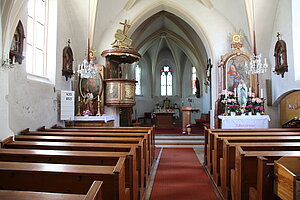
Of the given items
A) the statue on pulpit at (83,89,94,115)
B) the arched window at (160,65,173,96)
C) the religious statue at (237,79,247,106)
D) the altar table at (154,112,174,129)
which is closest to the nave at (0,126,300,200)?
the religious statue at (237,79,247,106)

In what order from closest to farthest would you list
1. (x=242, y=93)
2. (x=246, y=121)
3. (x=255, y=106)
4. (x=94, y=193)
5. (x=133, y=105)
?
(x=94, y=193), (x=246, y=121), (x=255, y=106), (x=242, y=93), (x=133, y=105)

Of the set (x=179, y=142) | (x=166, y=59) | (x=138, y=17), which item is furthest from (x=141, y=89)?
(x=179, y=142)

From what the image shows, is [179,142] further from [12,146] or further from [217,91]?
[12,146]

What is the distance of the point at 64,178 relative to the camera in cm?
196

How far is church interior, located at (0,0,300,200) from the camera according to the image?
2427 mm

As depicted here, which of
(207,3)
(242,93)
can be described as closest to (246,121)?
(242,93)

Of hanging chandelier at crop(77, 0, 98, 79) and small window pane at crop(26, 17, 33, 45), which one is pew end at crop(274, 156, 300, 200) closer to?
hanging chandelier at crop(77, 0, 98, 79)

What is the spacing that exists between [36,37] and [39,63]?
31.6 inches

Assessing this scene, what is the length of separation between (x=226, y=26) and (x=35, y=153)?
961cm

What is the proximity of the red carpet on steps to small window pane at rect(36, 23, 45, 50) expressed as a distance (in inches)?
205

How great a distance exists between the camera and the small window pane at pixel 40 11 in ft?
23.0

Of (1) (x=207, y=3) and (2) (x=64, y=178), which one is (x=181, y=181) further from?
(1) (x=207, y=3)

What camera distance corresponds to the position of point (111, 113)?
10.0m


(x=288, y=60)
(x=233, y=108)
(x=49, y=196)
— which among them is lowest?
(x=49, y=196)
